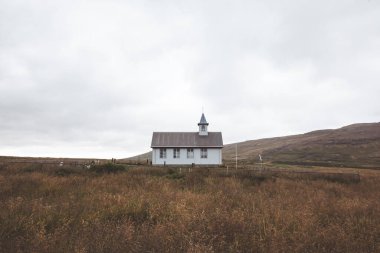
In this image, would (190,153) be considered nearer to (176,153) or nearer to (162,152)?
(176,153)

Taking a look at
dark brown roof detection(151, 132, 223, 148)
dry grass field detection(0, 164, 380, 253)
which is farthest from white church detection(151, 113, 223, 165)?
dry grass field detection(0, 164, 380, 253)

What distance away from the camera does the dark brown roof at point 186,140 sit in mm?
42594

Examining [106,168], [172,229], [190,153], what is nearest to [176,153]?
[190,153]

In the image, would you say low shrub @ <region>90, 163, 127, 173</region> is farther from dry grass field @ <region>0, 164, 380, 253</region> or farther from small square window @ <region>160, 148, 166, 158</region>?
small square window @ <region>160, 148, 166, 158</region>

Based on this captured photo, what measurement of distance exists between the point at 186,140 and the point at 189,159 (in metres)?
2.78

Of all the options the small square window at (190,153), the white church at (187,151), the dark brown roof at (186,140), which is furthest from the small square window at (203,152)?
the small square window at (190,153)

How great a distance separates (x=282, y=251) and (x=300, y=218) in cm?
227

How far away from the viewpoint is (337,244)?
17.8 ft

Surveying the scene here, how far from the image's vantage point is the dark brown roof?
42594mm

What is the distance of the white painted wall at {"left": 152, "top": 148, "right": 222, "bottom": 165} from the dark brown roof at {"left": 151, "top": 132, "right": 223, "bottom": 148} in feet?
2.54

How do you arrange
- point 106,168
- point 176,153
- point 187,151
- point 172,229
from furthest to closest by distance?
point 176,153 → point 187,151 → point 106,168 → point 172,229

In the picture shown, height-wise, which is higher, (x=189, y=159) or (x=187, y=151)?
(x=187, y=151)

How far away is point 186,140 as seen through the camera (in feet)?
142

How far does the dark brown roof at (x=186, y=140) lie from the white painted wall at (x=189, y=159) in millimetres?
774
